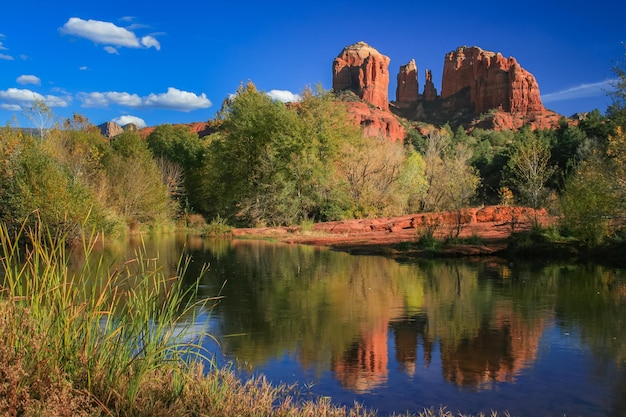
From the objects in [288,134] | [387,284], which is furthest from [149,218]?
[387,284]

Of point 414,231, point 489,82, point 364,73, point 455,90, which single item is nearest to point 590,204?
point 414,231

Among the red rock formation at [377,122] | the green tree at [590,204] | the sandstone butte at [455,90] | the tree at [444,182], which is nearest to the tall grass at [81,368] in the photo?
the green tree at [590,204]

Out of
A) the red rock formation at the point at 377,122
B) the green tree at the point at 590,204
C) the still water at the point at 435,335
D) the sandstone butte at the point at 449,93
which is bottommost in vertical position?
the still water at the point at 435,335

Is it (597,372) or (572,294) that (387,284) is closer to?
(572,294)

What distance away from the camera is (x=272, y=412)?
469cm

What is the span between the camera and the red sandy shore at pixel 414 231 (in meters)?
21.3

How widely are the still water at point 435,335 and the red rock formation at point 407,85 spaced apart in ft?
485

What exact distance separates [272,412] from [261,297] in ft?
25.5

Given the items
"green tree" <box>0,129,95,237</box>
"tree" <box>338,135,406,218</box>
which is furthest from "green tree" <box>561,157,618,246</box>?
"green tree" <box>0,129,95,237</box>

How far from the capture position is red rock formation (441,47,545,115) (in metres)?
128

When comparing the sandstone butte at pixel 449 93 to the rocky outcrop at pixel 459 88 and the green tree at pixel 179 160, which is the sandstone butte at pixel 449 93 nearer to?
the rocky outcrop at pixel 459 88

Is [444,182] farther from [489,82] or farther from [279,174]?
[489,82]

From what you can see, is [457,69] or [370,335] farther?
[457,69]

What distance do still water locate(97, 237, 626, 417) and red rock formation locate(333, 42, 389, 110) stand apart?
128170 mm
